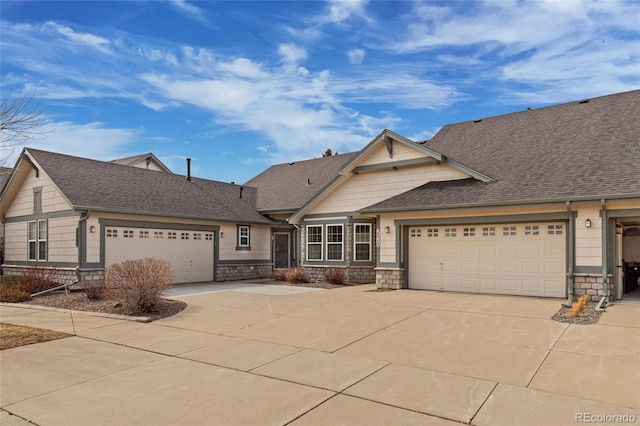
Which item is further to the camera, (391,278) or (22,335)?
(391,278)

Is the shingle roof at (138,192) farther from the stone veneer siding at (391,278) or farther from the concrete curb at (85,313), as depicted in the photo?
the stone veneer siding at (391,278)

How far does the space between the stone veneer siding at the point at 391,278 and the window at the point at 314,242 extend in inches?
162

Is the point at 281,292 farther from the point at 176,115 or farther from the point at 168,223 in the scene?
the point at 176,115

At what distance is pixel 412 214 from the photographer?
15320mm

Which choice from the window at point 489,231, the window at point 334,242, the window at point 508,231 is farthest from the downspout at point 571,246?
the window at point 334,242

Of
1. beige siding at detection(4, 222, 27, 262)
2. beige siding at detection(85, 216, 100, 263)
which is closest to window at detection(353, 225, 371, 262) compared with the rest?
beige siding at detection(85, 216, 100, 263)

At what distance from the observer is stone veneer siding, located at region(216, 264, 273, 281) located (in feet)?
66.8

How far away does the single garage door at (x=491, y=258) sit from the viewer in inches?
501

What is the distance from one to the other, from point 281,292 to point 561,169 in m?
9.67

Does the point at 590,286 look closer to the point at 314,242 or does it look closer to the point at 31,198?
the point at 314,242

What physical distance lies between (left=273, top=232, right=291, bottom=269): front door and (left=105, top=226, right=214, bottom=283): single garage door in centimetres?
417

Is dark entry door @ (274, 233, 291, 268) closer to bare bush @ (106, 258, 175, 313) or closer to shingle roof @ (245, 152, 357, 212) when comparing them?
shingle roof @ (245, 152, 357, 212)

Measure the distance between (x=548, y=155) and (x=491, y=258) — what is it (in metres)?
4.06

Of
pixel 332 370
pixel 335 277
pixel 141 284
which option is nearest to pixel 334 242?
pixel 335 277
